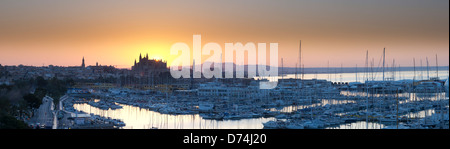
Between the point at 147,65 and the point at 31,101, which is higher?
the point at 147,65

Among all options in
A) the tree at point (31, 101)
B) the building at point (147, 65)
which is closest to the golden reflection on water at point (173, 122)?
the tree at point (31, 101)

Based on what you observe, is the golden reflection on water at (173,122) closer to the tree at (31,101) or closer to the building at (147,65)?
the tree at (31,101)

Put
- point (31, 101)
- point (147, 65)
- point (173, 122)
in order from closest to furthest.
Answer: point (173, 122)
point (31, 101)
point (147, 65)

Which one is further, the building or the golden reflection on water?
the building

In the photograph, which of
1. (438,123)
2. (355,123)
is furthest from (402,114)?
(438,123)

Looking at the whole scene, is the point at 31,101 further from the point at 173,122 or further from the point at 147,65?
the point at 147,65

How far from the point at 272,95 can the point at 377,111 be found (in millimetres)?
7015

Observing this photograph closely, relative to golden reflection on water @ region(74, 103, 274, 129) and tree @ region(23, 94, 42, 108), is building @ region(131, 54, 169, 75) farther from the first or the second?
tree @ region(23, 94, 42, 108)

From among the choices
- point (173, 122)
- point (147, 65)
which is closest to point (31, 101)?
point (173, 122)

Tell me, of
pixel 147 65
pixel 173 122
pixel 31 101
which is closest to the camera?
pixel 173 122

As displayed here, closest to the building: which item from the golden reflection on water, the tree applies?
the golden reflection on water

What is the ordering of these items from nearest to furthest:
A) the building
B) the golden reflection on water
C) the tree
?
the golden reflection on water < the tree < the building

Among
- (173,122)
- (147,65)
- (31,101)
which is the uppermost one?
(147,65)
